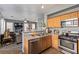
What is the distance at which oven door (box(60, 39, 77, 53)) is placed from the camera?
2569 mm

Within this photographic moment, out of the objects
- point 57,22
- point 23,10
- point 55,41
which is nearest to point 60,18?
point 57,22

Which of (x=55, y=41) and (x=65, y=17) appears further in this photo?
(x=55, y=41)

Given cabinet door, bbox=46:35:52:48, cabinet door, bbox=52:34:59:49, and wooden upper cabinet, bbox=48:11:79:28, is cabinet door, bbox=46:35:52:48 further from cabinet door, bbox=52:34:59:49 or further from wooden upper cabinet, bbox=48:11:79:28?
wooden upper cabinet, bbox=48:11:79:28

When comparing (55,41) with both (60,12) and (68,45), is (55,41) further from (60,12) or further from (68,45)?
(60,12)

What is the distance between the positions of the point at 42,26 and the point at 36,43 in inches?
20.3

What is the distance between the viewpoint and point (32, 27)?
238 centimetres

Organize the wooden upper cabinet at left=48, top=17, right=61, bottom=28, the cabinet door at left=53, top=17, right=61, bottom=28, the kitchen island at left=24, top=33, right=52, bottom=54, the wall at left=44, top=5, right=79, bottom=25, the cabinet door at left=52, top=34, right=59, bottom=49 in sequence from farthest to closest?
the cabinet door at left=52, top=34, right=59, bottom=49 → the cabinet door at left=53, top=17, right=61, bottom=28 → the wooden upper cabinet at left=48, top=17, right=61, bottom=28 → the wall at left=44, top=5, right=79, bottom=25 → the kitchen island at left=24, top=33, right=52, bottom=54

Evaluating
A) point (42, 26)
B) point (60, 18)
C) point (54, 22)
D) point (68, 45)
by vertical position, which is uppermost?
point (60, 18)

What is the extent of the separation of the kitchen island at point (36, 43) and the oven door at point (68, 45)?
363 millimetres

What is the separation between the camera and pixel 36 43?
2.68 meters

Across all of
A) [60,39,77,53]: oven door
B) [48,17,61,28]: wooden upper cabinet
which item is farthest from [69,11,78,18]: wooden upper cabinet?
[60,39,77,53]: oven door

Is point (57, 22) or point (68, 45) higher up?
point (57, 22)

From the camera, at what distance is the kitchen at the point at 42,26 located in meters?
2.26
